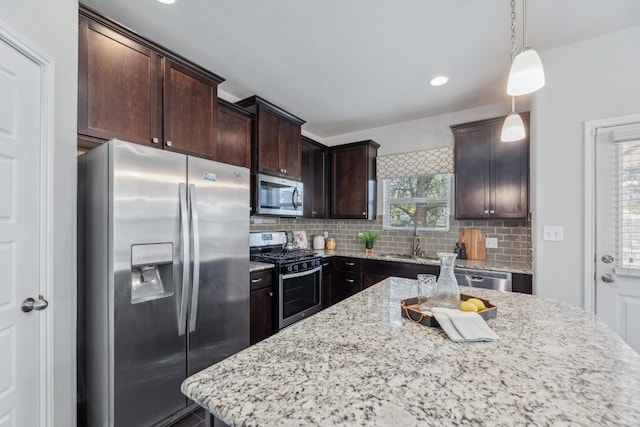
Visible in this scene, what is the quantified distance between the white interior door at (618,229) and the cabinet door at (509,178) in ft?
2.17

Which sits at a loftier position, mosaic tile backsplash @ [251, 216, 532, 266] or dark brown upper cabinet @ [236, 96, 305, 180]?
dark brown upper cabinet @ [236, 96, 305, 180]

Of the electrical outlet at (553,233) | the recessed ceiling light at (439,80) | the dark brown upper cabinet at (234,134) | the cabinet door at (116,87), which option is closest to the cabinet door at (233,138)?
the dark brown upper cabinet at (234,134)

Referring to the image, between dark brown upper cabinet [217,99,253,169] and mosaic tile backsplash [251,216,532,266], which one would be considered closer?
dark brown upper cabinet [217,99,253,169]

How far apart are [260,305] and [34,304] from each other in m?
1.56

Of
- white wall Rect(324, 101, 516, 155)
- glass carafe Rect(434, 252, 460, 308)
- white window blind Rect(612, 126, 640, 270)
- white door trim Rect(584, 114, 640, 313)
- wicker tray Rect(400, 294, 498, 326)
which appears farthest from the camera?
white wall Rect(324, 101, 516, 155)

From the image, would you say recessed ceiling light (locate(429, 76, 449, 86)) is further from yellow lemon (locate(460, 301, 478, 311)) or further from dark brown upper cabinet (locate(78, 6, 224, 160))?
yellow lemon (locate(460, 301, 478, 311))

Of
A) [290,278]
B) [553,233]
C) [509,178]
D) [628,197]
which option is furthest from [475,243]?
[290,278]

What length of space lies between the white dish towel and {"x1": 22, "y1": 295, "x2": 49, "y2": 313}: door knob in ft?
5.77

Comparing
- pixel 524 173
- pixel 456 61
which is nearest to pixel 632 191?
pixel 524 173

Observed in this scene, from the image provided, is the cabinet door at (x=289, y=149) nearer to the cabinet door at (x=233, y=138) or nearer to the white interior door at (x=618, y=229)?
the cabinet door at (x=233, y=138)

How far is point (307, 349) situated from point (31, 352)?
4.44 feet

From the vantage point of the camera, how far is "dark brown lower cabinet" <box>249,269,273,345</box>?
2.49m

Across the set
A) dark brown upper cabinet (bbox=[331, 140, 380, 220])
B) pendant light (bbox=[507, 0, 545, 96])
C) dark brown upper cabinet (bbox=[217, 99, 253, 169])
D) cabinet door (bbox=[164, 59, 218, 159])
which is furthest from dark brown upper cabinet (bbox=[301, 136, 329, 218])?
pendant light (bbox=[507, 0, 545, 96])

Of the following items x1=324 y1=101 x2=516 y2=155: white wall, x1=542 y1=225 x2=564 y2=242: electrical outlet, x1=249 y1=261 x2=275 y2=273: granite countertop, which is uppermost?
x1=324 y1=101 x2=516 y2=155: white wall
